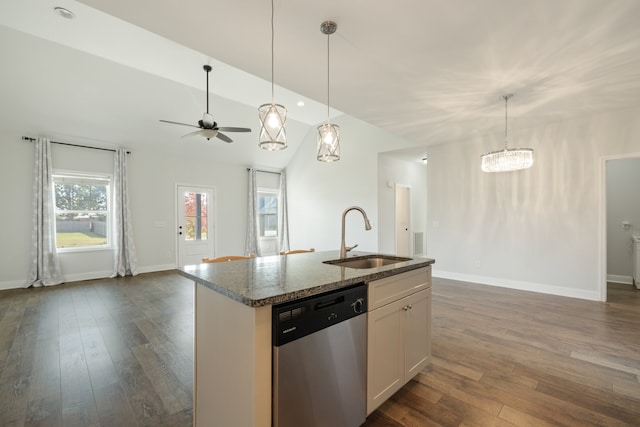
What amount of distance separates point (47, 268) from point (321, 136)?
18.4 ft

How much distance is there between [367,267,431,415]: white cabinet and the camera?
159 centimetres

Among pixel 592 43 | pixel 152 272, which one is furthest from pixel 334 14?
pixel 152 272

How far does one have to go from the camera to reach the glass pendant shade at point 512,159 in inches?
129

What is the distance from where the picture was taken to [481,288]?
450 cm

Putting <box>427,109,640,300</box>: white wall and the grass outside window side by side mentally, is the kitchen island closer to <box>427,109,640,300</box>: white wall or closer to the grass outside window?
<box>427,109,640,300</box>: white wall

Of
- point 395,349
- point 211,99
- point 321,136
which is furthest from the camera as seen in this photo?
point 211,99

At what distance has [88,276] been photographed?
5301 millimetres

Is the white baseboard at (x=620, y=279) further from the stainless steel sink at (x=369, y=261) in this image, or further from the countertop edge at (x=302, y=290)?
the countertop edge at (x=302, y=290)

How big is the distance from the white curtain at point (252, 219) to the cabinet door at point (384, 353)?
6.16 metres

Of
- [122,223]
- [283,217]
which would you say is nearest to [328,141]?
[122,223]

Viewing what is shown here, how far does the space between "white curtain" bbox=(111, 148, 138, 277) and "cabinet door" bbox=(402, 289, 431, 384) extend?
583 cm

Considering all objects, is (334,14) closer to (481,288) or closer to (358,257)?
(358,257)

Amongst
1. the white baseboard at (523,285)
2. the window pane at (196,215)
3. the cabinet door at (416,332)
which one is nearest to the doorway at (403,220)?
the white baseboard at (523,285)

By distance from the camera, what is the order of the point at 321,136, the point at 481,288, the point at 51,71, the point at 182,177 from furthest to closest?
the point at 182,177, the point at 481,288, the point at 51,71, the point at 321,136
